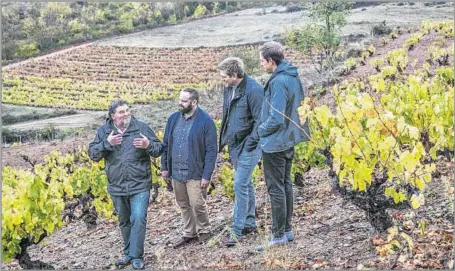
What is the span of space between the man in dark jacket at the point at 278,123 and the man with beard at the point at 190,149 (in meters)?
0.54

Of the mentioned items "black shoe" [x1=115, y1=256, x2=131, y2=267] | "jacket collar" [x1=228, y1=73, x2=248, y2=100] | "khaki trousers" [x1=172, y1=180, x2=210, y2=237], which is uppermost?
"jacket collar" [x1=228, y1=73, x2=248, y2=100]

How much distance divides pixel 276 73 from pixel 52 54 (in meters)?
32.2

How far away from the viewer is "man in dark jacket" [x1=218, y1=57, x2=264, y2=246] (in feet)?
14.9

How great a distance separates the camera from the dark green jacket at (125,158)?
4.46 meters

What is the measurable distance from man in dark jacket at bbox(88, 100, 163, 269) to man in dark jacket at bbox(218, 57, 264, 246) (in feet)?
1.91

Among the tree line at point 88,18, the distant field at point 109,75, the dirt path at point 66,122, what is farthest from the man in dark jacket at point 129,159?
the tree line at point 88,18

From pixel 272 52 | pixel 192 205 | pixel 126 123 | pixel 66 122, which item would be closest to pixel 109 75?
pixel 66 122

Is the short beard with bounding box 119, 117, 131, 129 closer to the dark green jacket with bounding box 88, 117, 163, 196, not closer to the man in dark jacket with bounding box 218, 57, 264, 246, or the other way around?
the dark green jacket with bounding box 88, 117, 163, 196

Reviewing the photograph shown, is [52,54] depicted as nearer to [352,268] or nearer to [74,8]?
[74,8]

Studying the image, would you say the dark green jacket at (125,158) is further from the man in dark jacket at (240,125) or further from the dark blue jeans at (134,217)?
the man in dark jacket at (240,125)

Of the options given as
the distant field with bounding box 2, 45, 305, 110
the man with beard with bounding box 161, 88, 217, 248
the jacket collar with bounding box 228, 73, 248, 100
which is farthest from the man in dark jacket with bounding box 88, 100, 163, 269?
the distant field with bounding box 2, 45, 305, 110

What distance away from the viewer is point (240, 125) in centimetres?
462

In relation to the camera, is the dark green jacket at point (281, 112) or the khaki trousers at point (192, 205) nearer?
the dark green jacket at point (281, 112)

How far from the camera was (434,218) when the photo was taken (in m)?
4.54
